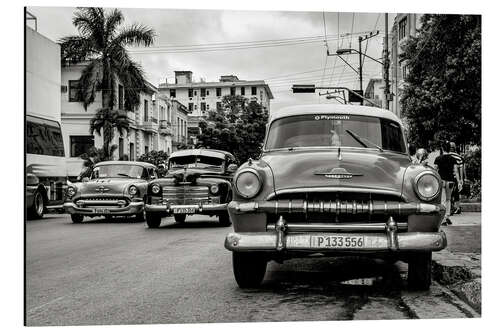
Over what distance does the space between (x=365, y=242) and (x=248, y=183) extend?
972mm

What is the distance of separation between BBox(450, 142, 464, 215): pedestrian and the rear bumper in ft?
16.0

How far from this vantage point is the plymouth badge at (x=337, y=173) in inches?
192

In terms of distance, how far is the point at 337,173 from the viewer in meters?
4.89

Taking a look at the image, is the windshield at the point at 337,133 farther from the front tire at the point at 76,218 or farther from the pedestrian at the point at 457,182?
the front tire at the point at 76,218

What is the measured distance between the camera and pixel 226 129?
10.6 meters

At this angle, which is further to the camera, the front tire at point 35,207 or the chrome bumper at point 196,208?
the chrome bumper at point 196,208

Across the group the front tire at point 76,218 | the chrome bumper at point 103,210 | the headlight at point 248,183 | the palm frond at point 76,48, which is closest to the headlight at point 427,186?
the headlight at point 248,183

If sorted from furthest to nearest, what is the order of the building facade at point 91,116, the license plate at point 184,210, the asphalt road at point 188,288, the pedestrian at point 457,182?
the license plate at point 184,210
the pedestrian at point 457,182
the building facade at point 91,116
the asphalt road at point 188,288

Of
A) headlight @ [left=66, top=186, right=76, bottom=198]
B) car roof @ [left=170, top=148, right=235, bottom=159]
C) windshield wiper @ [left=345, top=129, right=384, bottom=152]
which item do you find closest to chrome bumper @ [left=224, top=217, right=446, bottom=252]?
windshield wiper @ [left=345, top=129, right=384, bottom=152]

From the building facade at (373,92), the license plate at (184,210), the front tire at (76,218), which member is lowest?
the front tire at (76,218)

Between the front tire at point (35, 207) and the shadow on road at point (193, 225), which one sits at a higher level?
the front tire at point (35, 207)

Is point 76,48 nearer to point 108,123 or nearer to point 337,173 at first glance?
point 108,123

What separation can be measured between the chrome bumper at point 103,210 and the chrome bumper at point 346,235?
8030 mm
